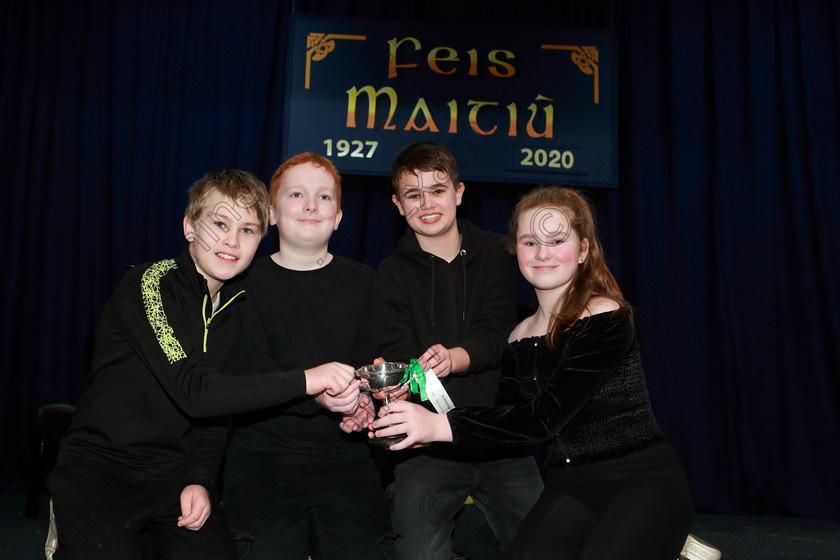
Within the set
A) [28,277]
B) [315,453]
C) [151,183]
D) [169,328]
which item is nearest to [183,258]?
[169,328]

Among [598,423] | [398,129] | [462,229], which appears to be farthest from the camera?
[398,129]

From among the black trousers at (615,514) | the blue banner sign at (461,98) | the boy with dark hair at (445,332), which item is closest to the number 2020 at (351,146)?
the blue banner sign at (461,98)

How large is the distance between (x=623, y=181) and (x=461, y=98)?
4.50 feet

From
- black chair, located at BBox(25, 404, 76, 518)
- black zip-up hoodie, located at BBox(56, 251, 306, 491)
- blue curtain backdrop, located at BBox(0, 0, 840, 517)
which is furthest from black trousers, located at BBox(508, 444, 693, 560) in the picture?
blue curtain backdrop, located at BBox(0, 0, 840, 517)

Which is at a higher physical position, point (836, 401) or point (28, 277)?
point (28, 277)

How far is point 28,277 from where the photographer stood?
4.72m

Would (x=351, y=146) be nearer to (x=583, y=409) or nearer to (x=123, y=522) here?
(x=583, y=409)

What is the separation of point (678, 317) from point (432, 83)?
2.40m

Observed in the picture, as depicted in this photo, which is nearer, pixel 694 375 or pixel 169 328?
pixel 169 328

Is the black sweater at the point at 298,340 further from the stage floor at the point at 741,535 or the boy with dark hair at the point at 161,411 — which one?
the stage floor at the point at 741,535

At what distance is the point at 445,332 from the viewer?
235cm

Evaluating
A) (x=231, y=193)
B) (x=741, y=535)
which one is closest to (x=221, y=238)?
(x=231, y=193)

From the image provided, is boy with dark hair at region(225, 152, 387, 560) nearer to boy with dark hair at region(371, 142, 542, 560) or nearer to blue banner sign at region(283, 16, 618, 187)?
boy with dark hair at region(371, 142, 542, 560)

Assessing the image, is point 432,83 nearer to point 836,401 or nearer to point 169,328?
point 169,328
